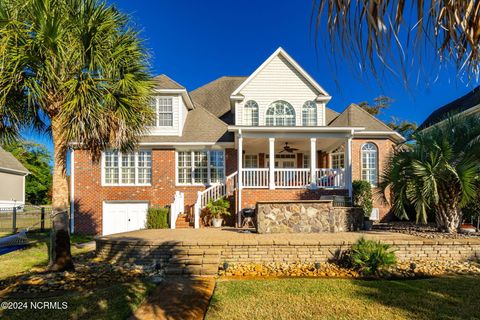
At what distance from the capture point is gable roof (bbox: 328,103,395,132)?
55.4ft

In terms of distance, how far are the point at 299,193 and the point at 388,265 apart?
672 cm

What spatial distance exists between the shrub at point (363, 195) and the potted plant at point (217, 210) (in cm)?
654

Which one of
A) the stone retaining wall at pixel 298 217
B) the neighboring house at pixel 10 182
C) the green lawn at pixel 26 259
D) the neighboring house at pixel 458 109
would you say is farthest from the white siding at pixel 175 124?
the neighboring house at pixel 10 182

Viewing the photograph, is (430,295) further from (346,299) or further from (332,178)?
(332,178)

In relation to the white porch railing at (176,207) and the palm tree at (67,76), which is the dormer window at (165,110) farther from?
the palm tree at (67,76)

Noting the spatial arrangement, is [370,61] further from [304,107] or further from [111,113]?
[304,107]

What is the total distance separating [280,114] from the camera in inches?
635

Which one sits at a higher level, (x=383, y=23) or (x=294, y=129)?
(x=294, y=129)

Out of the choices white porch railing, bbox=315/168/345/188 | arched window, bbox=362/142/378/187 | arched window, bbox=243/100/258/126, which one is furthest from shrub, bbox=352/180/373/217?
arched window, bbox=243/100/258/126

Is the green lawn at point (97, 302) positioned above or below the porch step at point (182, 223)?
below

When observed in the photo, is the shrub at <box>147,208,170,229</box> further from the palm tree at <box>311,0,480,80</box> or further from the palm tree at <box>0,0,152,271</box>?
the palm tree at <box>311,0,480,80</box>

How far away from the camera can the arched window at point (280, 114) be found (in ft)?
52.7

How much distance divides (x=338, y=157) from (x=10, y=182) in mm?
29243

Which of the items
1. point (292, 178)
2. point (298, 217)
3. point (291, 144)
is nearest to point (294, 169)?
point (292, 178)
